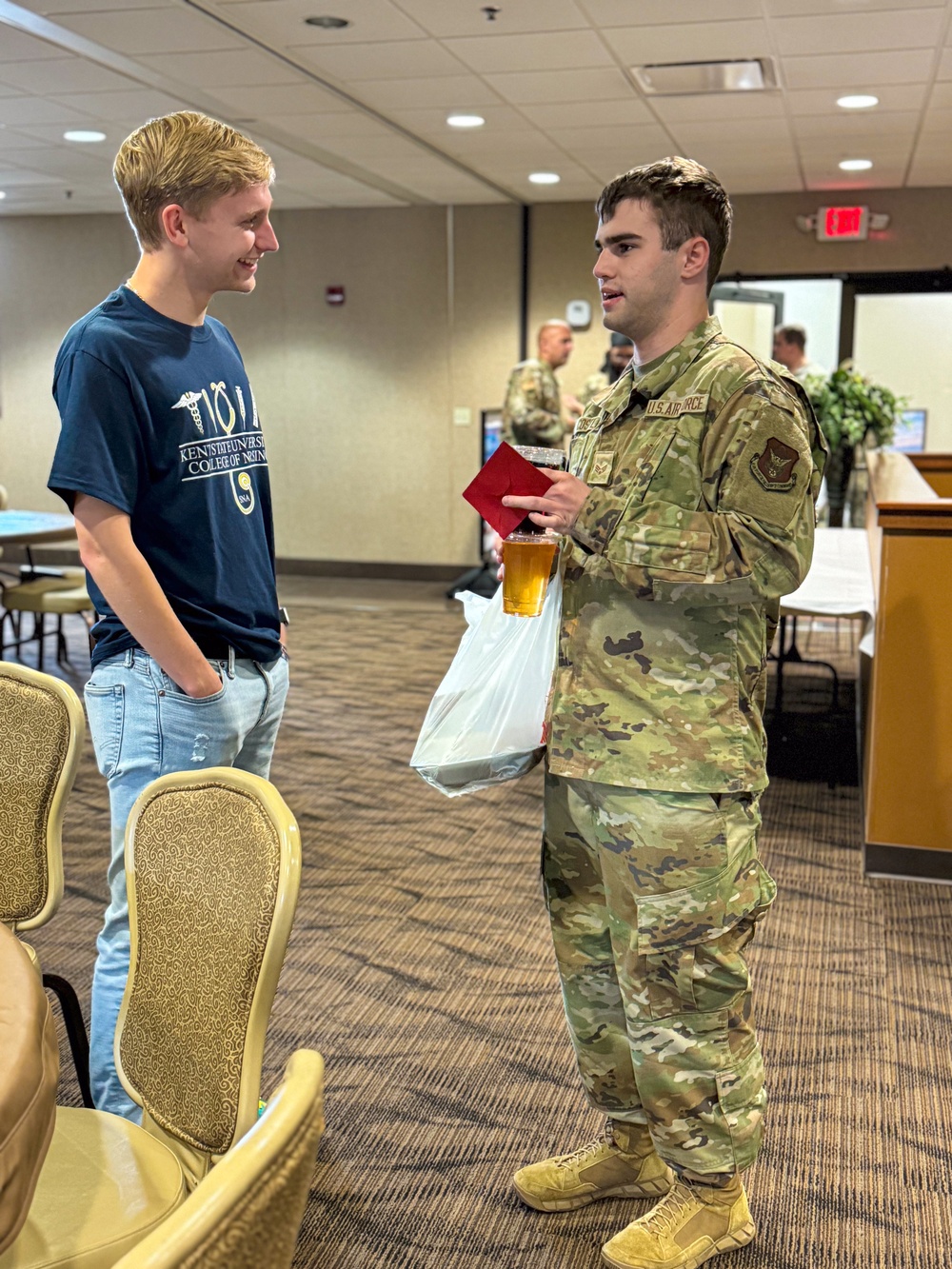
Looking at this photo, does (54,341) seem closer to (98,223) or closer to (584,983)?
(98,223)

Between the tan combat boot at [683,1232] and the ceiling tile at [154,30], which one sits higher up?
the ceiling tile at [154,30]

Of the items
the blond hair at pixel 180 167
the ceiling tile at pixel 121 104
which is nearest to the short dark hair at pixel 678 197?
the blond hair at pixel 180 167

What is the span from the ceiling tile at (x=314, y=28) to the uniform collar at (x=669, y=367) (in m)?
3.45

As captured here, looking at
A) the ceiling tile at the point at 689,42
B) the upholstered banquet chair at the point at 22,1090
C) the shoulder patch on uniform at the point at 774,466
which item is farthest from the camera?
the ceiling tile at the point at 689,42

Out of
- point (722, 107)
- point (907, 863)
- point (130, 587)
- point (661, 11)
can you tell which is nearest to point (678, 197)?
point (130, 587)

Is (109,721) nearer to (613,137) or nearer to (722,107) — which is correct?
(722,107)

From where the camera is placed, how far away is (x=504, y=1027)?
2.80 m

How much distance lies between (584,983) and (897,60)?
485 cm

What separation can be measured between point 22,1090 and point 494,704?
1.05 m

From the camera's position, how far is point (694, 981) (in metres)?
1.84

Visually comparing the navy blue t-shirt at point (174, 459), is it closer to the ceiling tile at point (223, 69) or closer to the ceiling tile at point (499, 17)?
the ceiling tile at point (499, 17)

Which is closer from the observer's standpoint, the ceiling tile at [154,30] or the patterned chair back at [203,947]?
the patterned chair back at [203,947]

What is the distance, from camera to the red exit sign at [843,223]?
29.4 ft

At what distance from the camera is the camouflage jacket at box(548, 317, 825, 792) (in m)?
1.69
